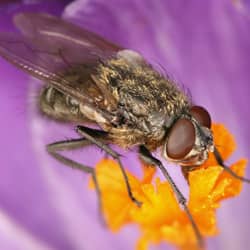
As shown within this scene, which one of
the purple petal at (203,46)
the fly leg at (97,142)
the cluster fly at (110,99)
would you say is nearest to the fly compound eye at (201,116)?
the cluster fly at (110,99)

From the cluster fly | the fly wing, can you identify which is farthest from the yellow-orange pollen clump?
the fly wing

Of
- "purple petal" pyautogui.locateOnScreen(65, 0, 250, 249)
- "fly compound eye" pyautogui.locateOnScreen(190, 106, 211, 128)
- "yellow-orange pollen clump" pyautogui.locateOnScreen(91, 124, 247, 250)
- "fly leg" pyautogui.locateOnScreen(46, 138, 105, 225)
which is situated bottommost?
"yellow-orange pollen clump" pyautogui.locateOnScreen(91, 124, 247, 250)

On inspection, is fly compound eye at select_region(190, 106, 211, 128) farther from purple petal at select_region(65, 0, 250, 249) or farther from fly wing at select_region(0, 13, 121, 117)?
purple petal at select_region(65, 0, 250, 249)

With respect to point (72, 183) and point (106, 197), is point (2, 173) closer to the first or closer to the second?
point (72, 183)

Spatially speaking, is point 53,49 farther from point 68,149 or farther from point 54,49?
point 68,149

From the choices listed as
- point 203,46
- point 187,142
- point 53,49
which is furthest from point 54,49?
point 203,46

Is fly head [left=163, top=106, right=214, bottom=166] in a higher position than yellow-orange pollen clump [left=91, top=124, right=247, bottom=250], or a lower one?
higher

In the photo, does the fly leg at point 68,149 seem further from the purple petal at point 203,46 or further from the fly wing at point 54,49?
the purple petal at point 203,46
